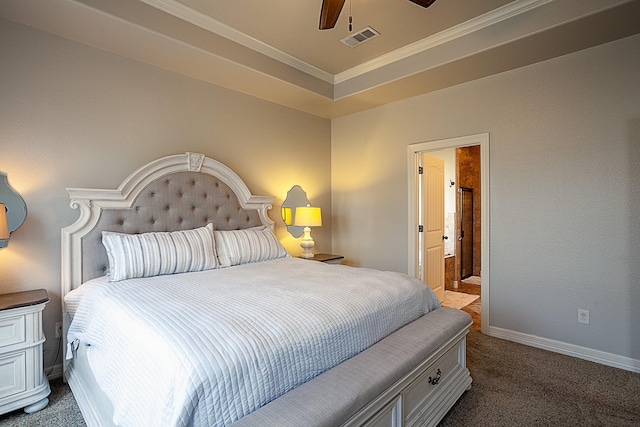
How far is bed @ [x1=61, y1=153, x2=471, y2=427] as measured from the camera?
114 cm

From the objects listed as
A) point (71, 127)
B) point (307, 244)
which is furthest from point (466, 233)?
point (71, 127)

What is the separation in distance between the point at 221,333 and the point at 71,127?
2302 millimetres

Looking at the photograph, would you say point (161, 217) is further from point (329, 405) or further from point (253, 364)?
point (329, 405)

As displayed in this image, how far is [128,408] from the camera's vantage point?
4.05ft

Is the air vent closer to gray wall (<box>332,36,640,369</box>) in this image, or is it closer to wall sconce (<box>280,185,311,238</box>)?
gray wall (<box>332,36,640,369</box>)

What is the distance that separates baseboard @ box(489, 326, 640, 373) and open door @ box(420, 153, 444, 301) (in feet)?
3.54

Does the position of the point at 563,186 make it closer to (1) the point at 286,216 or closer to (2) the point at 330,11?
(2) the point at 330,11

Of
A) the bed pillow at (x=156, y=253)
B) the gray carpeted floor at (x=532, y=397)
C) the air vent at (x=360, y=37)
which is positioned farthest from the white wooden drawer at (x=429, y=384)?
the air vent at (x=360, y=37)

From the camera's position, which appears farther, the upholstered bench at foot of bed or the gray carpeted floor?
the gray carpeted floor

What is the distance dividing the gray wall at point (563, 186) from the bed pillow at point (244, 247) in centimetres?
216

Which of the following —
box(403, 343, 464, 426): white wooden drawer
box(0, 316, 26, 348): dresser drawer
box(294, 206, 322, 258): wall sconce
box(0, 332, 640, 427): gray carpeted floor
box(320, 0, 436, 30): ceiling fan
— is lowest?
box(0, 332, 640, 427): gray carpeted floor

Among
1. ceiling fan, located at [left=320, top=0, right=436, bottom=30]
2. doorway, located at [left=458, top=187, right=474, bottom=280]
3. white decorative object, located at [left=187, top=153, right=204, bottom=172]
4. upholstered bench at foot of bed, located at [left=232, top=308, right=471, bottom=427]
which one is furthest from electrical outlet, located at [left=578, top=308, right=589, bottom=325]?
white decorative object, located at [left=187, top=153, right=204, bottom=172]

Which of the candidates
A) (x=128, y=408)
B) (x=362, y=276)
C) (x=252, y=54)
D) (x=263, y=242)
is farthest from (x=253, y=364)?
(x=252, y=54)

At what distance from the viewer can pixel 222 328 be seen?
1.30 meters
